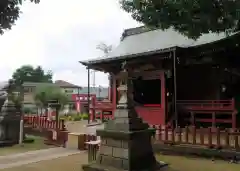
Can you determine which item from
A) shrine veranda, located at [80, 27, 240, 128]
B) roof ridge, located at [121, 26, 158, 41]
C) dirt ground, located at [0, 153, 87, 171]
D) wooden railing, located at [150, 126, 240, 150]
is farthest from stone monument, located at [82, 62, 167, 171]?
roof ridge, located at [121, 26, 158, 41]

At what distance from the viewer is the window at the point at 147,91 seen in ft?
57.8

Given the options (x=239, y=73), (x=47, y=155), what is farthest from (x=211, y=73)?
(x=47, y=155)

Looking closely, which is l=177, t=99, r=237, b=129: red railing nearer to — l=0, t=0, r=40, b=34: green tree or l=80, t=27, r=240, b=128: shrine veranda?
l=80, t=27, r=240, b=128: shrine veranda

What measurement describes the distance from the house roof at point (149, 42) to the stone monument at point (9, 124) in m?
5.20

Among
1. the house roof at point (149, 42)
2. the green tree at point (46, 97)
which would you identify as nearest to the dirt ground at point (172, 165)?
the house roof at point (149, 42)

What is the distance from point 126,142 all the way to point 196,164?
2.72 metres

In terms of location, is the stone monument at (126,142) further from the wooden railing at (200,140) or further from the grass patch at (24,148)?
the grass patch at (24,148)

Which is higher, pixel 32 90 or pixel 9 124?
pixel 32 90

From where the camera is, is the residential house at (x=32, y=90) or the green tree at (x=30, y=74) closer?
the residential house at (x=32, y=90)

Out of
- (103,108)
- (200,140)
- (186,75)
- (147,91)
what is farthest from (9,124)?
(186,75)

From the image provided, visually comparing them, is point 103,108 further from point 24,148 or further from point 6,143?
point 6,143

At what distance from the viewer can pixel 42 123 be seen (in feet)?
45.3

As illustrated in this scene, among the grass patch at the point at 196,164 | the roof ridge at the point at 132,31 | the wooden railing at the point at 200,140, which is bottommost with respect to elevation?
the grass patch at the point at 196,164

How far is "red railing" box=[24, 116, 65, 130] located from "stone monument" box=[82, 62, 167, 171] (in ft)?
18.5
